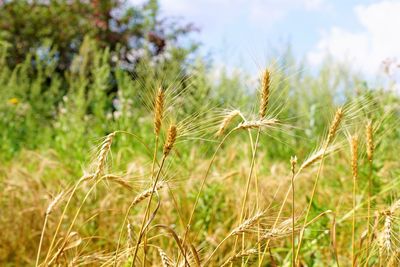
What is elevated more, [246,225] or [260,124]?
[260,124]

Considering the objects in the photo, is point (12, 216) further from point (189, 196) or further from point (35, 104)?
point (35, 104)

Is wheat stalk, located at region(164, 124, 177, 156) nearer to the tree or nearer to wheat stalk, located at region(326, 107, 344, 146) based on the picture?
wheat stalk, located at region(326, 107, 344, 146)

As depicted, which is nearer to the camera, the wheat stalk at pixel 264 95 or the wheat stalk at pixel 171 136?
the wheat stalk at pixel 171 136

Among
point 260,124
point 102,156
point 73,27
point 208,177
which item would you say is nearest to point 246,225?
point 260,124

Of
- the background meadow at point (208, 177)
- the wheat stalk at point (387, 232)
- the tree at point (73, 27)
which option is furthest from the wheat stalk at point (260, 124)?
the tree at point (73, 27)

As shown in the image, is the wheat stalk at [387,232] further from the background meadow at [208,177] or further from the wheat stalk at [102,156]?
the wheat stalk at [102,156]

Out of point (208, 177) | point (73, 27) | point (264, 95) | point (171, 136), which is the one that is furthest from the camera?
point (73, 27)

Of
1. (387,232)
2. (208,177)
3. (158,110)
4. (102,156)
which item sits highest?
(158,110)

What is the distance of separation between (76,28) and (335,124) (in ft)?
43.3

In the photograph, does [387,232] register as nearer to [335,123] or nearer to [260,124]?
[335,123]

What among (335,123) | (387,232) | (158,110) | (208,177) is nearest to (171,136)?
(158,110)

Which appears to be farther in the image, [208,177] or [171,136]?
[208,177]

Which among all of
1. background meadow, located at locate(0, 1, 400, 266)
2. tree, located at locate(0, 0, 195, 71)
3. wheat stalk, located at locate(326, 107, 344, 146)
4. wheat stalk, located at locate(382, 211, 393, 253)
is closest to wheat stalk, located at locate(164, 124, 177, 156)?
background meadow, located at locate(0, 1, 400, 266)

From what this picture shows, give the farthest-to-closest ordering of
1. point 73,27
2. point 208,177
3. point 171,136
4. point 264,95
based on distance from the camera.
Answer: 1. point 73,27
2. point 208,177
3. point 264,95
4. point 171,136
